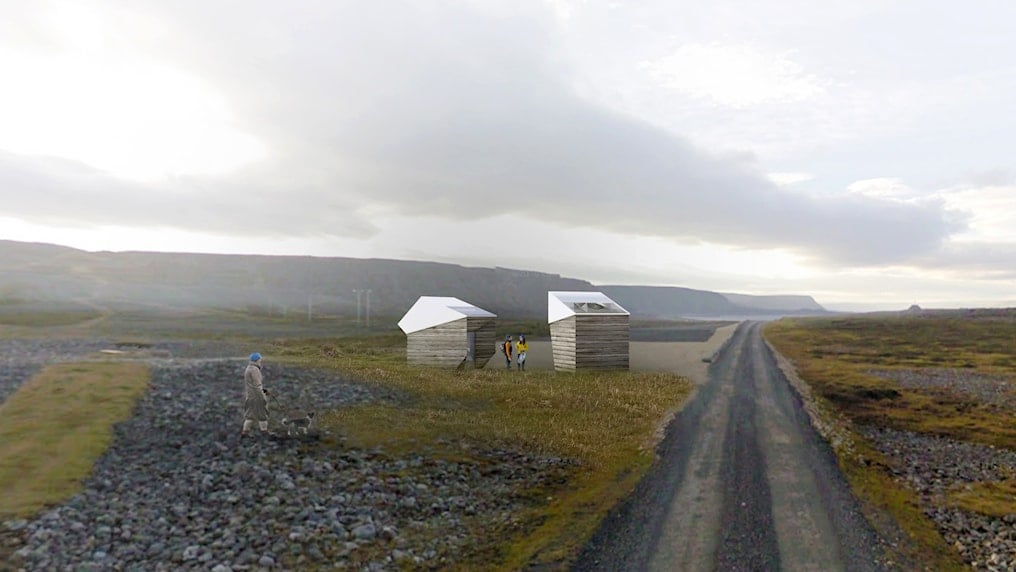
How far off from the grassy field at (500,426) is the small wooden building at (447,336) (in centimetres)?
196

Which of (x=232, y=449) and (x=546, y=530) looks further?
(x=232, y=449)

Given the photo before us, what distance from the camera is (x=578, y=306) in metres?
41.4

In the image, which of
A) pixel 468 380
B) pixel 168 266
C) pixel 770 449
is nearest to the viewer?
pixel 770 449

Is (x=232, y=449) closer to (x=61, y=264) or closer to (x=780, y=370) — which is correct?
(x=780, y=370)

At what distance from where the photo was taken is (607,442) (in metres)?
20.9

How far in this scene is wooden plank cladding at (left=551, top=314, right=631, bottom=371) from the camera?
1572 inches

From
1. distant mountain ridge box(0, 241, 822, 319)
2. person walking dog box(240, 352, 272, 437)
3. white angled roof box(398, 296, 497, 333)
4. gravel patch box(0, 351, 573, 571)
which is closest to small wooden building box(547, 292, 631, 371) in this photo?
white angled roof box(398, 296, 497, 333)

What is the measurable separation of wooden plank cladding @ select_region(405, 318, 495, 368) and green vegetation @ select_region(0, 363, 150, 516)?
19412 millimetres

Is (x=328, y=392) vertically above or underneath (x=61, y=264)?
underneath

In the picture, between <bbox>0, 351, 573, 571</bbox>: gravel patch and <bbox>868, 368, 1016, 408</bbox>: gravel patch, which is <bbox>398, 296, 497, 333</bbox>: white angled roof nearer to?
<bbox>0, 351, 573, 571</bbox>: gravel patch

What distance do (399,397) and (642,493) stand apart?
1520cm

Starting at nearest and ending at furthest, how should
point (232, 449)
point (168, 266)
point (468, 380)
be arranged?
1. point (232, 449)
2. point (468, 380)
3. point (168, 266)

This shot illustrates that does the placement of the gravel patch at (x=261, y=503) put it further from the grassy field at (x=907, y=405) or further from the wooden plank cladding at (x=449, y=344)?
the wooden plank cladding at (x=449, y=344)

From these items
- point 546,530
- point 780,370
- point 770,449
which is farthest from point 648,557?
point 780,370
